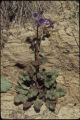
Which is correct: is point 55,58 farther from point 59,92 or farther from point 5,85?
point 5,85

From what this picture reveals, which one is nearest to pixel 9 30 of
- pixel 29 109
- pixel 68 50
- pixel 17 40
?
pixel 17 40

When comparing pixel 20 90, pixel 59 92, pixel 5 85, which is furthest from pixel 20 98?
pixel 59 92

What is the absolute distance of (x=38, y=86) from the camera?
414cm

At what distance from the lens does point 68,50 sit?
4.25 meters

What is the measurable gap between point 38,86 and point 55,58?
58 centimetres

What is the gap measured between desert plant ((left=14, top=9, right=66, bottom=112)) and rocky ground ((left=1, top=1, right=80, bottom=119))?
12cm

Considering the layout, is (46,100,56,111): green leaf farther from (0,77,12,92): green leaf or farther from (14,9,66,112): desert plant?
(0,77,12,92): green leaf

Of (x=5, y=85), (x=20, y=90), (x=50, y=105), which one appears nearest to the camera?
(x=50, y=105)

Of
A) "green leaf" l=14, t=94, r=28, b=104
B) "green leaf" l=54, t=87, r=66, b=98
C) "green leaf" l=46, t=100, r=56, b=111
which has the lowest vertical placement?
"green leaf" l=46, t=100, r=56, b=111

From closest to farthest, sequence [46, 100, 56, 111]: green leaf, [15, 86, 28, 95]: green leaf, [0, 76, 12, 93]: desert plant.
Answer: [46, 100, 56, 111]: green leaf → [15, 86, 28, 95]: green leaf → [0, 76, 12, 93]: desert plant

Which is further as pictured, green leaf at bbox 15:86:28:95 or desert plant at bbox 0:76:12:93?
desert plant at bbox 0:76:12:93

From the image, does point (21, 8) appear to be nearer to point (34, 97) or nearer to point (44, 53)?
point (44, 53)

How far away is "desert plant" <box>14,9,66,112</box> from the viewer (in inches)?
157

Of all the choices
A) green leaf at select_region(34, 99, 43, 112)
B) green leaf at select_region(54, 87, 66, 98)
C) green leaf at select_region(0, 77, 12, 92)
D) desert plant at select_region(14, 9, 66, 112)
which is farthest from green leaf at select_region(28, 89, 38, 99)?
green leaf at select_region(0, 77, 12, 92)
